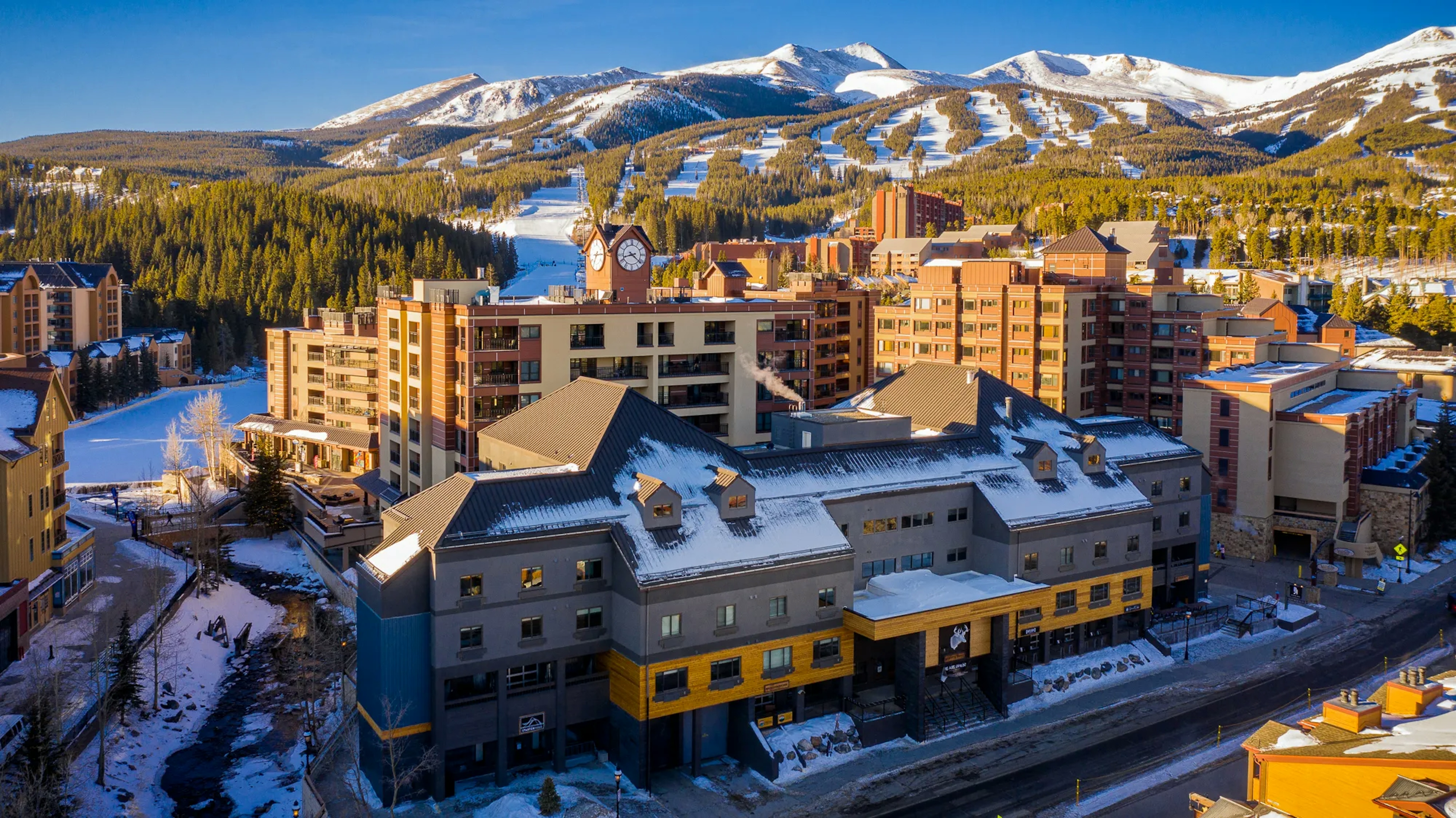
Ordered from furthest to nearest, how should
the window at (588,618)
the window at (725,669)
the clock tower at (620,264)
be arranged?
1. the clock tower at (620,264)
2. the window at (588,618)
3. the window at (725,669)

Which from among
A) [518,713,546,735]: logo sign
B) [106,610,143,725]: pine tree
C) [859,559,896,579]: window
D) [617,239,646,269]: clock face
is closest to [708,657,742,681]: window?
[518,713,546,735]: logo sign

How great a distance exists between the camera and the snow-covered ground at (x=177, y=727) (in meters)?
43.4

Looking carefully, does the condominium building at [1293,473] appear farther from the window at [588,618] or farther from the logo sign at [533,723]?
the logo sign at [533,723]

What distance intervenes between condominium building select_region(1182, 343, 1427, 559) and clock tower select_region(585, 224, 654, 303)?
3992 cm

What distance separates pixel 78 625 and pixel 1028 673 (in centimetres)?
4963

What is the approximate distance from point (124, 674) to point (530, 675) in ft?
63.9

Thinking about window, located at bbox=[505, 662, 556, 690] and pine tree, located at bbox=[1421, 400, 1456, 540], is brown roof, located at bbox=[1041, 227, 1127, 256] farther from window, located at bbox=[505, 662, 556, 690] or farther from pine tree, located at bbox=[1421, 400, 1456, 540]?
window, located at bbox=[505, 662, 556, 690]

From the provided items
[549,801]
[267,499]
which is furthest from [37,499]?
[549,801]

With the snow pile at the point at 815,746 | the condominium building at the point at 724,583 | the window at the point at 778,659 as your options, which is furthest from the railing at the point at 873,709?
the window at the point at 778,659

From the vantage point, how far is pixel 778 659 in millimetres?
45094

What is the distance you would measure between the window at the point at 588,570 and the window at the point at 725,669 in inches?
229

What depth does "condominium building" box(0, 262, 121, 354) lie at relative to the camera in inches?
5517

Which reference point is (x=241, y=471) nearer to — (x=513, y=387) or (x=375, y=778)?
(x=513, y=387)

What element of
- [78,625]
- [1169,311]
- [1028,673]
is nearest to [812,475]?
[1028,673]
